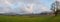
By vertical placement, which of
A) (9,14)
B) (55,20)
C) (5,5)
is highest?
(5,5)

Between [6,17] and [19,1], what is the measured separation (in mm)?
269

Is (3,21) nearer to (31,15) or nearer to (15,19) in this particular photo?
(15,19)

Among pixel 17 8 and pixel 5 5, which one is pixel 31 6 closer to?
pixel 17 8

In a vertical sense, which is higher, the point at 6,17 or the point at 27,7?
the point at 27,7

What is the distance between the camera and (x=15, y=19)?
125cm

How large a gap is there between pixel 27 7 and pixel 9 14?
253 millimetres

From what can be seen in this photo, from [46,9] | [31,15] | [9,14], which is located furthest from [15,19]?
[46,9]

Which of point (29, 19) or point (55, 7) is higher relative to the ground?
point (55, 7)

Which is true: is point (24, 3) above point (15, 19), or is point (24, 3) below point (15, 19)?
above

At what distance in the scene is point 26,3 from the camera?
4.22ft

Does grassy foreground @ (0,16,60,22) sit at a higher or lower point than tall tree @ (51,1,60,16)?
lower

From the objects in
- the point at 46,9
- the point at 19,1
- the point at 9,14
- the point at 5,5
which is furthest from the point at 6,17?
the point at 46,9

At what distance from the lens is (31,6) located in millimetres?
1273

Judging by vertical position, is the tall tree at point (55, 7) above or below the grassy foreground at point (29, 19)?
above
